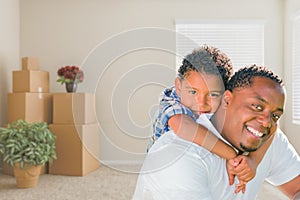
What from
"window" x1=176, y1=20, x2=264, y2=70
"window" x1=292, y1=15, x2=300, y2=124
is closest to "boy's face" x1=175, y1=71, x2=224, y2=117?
"window" x1=292, y1=15, x2=300, y2=124

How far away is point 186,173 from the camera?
2.13 ft

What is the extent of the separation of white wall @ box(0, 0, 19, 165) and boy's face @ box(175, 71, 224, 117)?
424 centimetres

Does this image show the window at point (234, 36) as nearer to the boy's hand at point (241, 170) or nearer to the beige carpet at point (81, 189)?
the beige carpet at point (81, 189)

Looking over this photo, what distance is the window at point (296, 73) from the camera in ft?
15.7

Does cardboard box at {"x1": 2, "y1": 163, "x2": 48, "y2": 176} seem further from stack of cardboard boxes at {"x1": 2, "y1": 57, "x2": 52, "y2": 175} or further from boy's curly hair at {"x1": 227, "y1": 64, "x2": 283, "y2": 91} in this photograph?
boy's curly hair at {"x1": 227, "y1": 64, "x2": 283, "y2": 91}

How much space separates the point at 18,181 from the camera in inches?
147

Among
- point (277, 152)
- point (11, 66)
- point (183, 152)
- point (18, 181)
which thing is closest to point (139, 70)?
point (183, 152)

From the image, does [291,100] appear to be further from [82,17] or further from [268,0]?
[82,17]

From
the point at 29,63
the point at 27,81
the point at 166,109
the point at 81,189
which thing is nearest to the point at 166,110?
the point at 166,109

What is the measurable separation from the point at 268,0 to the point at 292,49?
2.47 feet

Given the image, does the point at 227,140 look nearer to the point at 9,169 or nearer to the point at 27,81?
the point at 27,81

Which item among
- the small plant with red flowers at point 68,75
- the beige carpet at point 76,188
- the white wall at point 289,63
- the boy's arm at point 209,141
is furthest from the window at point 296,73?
the boy's arm at point 209,141

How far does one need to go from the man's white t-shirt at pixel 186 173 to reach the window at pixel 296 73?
4312 mm

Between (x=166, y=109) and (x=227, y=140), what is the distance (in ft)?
1.85
